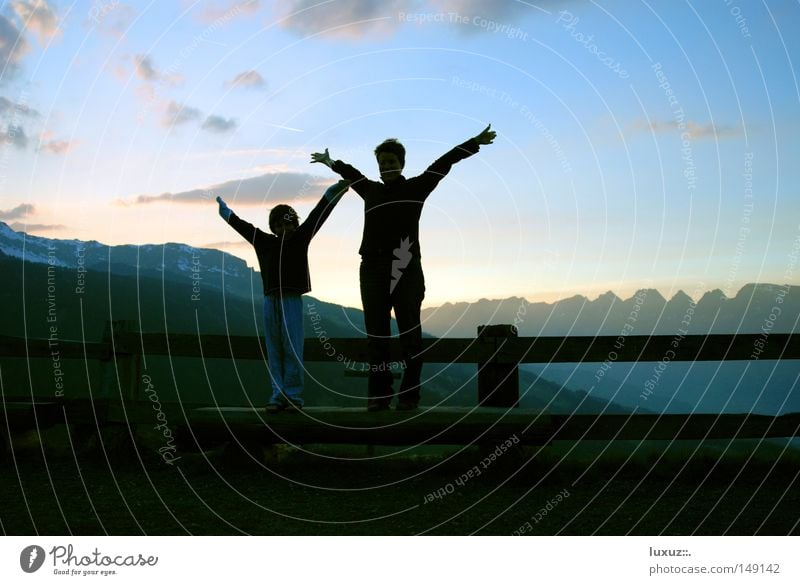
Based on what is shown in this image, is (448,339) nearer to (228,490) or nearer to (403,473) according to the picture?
(403,473)

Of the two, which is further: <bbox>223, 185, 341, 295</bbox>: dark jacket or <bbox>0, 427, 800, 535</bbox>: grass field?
<bbox>223, 185, 341, 295</bbox>: dark jacket

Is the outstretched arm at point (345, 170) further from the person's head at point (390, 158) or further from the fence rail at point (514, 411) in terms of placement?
the fence rail at point (514, 411)

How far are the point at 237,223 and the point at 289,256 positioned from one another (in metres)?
0.75

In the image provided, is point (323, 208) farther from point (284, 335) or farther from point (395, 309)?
point (284, 335)

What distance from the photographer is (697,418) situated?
936cm

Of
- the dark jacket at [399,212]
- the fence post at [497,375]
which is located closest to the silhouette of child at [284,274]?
the dark jacket at [399,212]

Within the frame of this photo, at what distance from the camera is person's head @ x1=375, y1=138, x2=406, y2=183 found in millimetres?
8250

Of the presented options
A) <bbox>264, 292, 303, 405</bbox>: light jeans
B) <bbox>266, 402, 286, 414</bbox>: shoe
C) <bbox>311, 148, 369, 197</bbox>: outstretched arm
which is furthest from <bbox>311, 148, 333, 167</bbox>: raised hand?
<bbox>266, 402, 286, 414</bbox>: shoe

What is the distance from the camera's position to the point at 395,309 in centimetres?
836

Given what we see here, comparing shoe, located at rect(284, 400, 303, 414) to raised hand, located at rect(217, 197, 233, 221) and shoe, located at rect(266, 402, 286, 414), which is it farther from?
raised hand, located at rect(217, 197, 233, 221)

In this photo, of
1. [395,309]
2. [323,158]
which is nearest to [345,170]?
[323,158]

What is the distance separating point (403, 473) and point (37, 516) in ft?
13.1

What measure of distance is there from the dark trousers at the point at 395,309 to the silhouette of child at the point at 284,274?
28.8 inches

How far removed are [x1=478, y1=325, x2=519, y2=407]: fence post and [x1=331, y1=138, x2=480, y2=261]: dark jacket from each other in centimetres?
163
